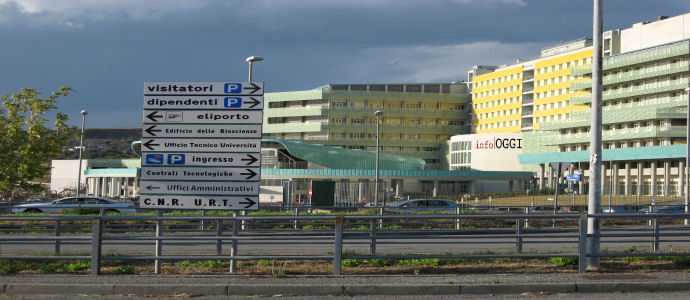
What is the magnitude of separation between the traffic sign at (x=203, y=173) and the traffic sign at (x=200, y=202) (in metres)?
0.36

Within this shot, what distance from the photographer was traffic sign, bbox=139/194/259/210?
1656 cm

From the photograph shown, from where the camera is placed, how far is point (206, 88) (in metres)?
16.6

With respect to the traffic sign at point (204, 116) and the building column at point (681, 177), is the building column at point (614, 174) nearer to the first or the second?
the building column at point (681, 177)

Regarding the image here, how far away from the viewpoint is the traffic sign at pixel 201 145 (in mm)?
16562

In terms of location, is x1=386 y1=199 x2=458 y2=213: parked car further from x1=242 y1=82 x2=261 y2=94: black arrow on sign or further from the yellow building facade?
the yellow building facade

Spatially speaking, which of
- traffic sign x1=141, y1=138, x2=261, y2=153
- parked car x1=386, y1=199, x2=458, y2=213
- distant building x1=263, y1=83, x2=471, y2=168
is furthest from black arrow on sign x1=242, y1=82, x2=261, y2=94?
distant building x1=263, y1=83, x2=471, y2=168

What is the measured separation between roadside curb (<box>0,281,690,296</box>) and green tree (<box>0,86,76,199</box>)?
2012 centimetres

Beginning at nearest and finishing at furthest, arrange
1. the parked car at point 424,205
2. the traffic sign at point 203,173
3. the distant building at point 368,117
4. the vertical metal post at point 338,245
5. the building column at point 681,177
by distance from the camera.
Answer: the vertical metal post at point 338,245, the traffic sign at point 203,173, the parked car at point 424,205, the building column at point 681,177, the distant building at point 368,117

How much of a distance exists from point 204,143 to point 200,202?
3.71ft

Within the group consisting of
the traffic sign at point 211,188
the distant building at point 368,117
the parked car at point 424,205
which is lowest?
the parked car at point 424,205

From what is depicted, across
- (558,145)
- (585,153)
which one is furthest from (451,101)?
(585,153)

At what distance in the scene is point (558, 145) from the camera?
113312mm

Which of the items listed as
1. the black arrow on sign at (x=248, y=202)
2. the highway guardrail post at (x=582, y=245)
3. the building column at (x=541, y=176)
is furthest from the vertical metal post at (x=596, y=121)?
the building column at (x=541, y=176)

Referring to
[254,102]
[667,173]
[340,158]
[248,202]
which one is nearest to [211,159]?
[248,202]
